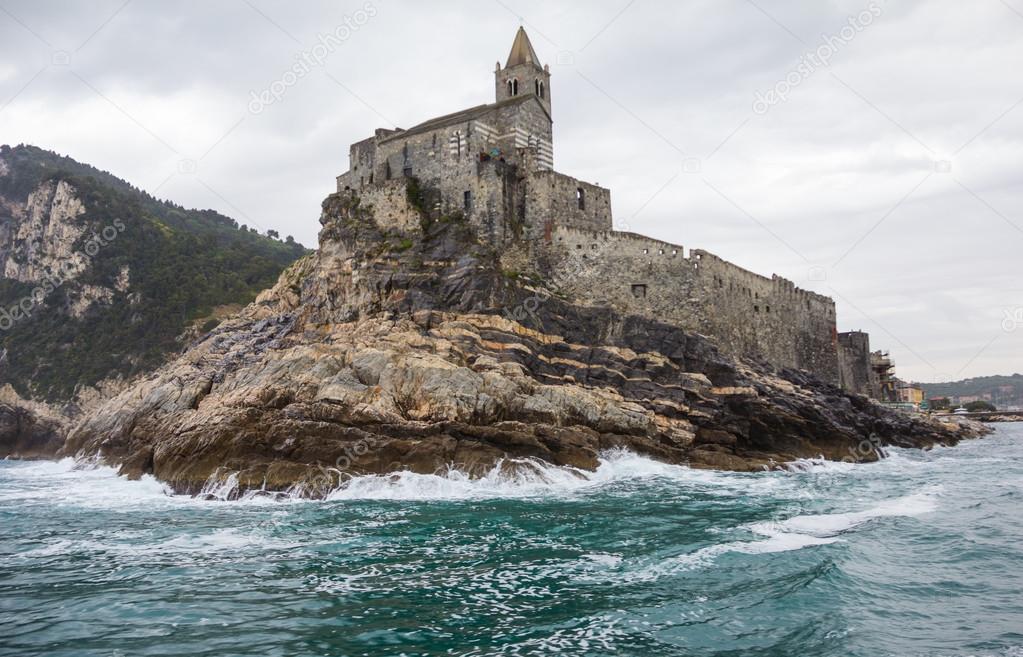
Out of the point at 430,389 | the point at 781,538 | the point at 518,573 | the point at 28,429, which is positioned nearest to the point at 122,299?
the point at 28,429

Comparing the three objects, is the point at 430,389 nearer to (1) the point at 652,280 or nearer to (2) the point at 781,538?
(2) the point at 781,538

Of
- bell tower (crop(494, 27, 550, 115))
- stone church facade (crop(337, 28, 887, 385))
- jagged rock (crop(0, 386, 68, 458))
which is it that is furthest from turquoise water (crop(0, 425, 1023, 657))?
jagged rock (crop(0, 386, 68, 458))

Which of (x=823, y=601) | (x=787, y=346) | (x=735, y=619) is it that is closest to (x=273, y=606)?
(x=735, y=619)

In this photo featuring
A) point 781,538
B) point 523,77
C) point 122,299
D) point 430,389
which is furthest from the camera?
point 122,299

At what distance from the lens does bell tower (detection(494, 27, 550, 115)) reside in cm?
3928

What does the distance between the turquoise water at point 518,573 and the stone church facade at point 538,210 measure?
14731 millimetres

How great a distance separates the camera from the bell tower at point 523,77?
3928cm

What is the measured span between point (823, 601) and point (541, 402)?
16.4 m

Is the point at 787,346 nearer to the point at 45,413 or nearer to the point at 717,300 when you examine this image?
the point at 717,300

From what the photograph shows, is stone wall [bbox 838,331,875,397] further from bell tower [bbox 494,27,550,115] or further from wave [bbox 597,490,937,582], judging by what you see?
wave [bbox 597,490,937,582]

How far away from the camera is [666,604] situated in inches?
439

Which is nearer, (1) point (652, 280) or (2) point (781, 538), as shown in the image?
(2) point (781, 538)

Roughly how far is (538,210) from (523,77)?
8.24 metres

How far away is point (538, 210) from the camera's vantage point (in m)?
36.6
